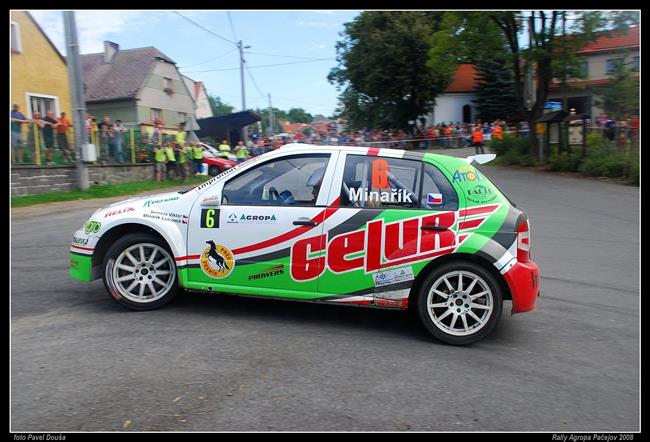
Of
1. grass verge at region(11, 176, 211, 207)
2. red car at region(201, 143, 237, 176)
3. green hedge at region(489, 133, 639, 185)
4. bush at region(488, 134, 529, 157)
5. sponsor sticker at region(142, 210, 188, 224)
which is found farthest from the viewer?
bush at region(488, 134, 529, 157)

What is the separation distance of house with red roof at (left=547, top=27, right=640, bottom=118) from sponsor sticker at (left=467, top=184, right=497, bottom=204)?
38.8 ft

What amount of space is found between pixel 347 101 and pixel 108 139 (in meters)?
35.6

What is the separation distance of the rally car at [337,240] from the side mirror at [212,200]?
0.4 inches

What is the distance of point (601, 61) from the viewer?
138ft

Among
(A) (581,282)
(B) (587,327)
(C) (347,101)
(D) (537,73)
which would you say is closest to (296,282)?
(B) (587,327)

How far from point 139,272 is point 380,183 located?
8.18ft

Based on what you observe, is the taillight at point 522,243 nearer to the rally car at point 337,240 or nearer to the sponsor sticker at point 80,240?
the rally car at point 337,240

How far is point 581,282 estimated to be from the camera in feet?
23.4

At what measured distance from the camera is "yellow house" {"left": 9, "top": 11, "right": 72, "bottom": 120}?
2273 centimetres

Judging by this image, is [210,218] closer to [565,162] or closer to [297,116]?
[565,162]

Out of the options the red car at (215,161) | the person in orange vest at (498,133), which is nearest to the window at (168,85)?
the red car at (215,161)

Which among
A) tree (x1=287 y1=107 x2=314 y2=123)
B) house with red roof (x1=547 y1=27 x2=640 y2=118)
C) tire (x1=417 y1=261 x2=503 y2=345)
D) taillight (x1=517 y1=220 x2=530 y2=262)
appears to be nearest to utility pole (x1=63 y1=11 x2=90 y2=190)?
tire (x1=417 y1=261 x2=503 y2=345)

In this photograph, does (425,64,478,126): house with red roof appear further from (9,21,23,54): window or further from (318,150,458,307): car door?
(318,150,458,307): car door
